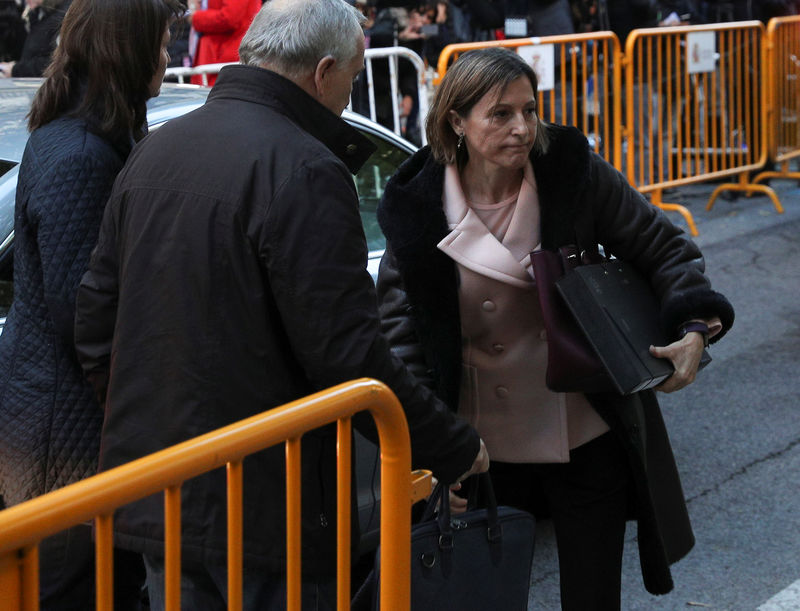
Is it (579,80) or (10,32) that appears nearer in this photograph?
(579,80)

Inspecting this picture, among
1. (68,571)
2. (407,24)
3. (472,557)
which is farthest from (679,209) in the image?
(68,571)

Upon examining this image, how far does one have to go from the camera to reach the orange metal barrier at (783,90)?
395 inches

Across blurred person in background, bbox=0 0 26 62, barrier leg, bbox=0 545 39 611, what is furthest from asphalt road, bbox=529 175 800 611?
blurred person in background, bbox=0 0 26 62

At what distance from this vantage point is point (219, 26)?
8.29m

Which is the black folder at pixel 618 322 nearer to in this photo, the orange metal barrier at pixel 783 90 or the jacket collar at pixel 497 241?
the jacket collar at pixel 497 241

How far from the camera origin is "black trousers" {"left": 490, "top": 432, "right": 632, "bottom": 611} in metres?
2.99

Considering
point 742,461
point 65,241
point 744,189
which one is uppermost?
point 65,241

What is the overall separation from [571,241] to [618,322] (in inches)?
8.8

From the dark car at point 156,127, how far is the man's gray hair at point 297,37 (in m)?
1.18

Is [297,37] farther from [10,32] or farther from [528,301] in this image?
[10,32]

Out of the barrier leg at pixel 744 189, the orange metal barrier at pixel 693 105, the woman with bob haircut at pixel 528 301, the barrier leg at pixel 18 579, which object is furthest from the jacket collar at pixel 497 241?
the barrier leg at pixel 744 189

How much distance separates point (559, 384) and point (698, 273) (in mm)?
463

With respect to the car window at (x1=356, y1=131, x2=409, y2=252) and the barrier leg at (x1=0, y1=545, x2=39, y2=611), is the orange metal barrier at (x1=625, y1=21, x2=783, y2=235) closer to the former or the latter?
the car window at (x1=356, y1=131, x2=409, y2=252)

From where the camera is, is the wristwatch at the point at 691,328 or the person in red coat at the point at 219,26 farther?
the person in red coat at the point at 219,26
